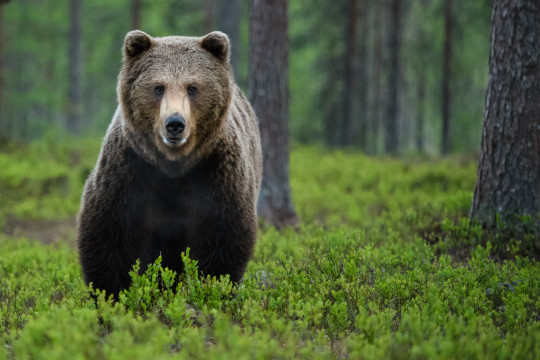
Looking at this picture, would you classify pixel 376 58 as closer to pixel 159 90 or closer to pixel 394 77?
pixel 394 77

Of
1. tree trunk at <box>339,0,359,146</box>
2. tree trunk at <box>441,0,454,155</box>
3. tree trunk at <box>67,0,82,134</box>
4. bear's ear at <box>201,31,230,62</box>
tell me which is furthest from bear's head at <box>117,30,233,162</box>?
tree trunk at <box>67,0,82,134</box>

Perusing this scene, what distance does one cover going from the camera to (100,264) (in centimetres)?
464

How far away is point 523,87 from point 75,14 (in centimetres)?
2091

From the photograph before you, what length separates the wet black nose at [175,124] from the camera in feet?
13.5

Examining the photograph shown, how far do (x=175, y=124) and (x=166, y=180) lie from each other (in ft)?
2.32

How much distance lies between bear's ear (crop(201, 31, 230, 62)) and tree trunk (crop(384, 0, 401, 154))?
54.8 feet

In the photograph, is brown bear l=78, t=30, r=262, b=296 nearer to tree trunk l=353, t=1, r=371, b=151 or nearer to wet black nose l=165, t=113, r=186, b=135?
wet black nose l=165, t=113, r=186, b=135

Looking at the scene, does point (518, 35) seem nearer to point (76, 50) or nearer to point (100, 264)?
point (100, 264)

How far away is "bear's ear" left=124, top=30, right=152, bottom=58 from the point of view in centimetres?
465

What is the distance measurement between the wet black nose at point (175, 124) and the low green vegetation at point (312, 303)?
103cm

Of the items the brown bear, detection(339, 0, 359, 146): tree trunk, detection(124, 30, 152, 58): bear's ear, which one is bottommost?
the brown bear

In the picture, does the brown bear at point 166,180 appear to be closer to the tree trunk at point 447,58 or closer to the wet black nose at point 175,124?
the wet black nose at point 175,124

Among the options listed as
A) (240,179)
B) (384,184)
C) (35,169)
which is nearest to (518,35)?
(240,179)

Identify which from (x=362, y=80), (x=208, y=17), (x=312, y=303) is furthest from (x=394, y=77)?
(x=312, y=303)
